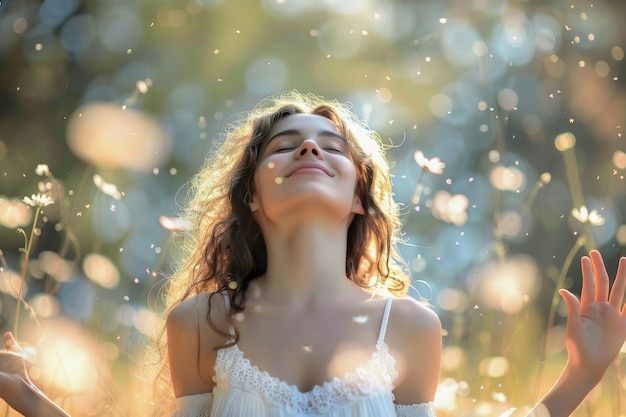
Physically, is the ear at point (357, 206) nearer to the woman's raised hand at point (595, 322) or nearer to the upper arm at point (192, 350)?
the upper arm at point (192, 350)

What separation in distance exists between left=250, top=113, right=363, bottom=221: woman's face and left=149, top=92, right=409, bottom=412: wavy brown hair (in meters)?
0.07

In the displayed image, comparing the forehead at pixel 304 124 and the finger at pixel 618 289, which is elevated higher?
the forehead at pixel 304 124

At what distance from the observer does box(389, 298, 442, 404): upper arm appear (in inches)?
75.3

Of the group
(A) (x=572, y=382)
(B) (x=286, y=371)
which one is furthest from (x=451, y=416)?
(B) (x=286, y=371)

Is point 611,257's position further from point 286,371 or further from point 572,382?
point 286,371

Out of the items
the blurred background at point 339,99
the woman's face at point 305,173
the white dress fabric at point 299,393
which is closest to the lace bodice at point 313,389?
the white dress fabric at point 299,393

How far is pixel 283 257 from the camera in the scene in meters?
1.98

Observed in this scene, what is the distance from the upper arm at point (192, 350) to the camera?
6.35 ft

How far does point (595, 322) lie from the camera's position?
6.12 feet

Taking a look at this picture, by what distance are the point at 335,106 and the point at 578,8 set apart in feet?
7.96

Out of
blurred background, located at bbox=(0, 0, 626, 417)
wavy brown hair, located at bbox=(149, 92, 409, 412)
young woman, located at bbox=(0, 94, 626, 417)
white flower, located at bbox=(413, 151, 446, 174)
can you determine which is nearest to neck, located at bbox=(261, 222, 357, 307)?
young woman, located at bbox=(0, 94, 626, 417)

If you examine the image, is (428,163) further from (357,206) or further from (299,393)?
(299,393)

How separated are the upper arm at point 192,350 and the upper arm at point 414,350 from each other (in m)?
0.43

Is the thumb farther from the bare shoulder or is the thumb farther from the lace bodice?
the lace bodice
